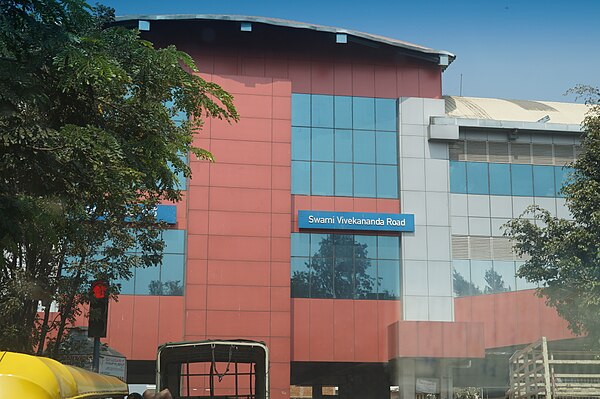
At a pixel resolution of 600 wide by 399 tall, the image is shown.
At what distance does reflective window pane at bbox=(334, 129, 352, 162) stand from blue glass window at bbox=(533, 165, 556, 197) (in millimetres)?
8732

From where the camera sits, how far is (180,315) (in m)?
35.9

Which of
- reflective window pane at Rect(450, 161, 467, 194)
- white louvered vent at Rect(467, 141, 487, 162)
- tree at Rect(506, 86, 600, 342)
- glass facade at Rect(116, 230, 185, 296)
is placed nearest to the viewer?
tree at Rect(506, 86, 600, 342)

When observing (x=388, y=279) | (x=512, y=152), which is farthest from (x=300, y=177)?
(x=512, y=152)

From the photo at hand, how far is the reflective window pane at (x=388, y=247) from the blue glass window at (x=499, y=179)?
533 centimetres

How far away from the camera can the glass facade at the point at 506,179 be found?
131ft

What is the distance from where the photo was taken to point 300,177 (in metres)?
38.4

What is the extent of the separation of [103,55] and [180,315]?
89.3 ft

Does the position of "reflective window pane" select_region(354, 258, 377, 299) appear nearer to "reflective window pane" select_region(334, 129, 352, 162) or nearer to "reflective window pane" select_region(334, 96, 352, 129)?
"reflective window pane" select_region(334, 129, 352, 162)

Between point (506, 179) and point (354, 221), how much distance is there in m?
7.68

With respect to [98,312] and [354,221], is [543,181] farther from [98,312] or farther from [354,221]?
[98,312]

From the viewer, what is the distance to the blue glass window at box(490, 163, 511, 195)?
40156 millimetres

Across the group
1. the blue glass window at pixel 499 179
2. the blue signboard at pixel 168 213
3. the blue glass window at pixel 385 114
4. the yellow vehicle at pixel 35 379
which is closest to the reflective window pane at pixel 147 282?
the blue signboard at pixel 168 213

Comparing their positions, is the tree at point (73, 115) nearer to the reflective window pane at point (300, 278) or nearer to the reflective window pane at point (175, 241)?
the reflective window pane at point (175, 241)

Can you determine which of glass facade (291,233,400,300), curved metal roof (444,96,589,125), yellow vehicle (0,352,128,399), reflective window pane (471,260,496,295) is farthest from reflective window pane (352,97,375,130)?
yellow vehicle (0,352,128,399)
